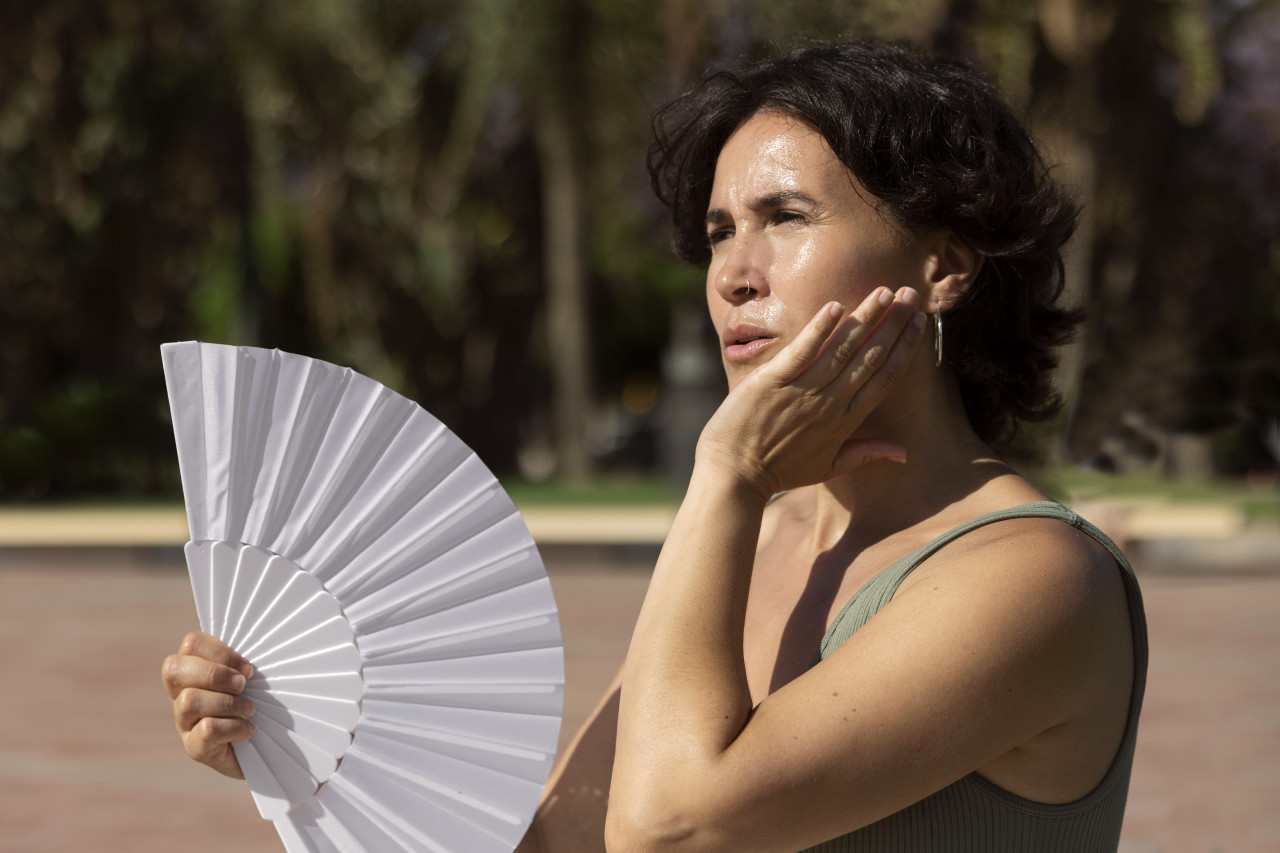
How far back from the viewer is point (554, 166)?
17609 mm

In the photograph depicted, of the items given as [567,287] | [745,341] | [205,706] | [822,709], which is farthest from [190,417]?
[567,287]

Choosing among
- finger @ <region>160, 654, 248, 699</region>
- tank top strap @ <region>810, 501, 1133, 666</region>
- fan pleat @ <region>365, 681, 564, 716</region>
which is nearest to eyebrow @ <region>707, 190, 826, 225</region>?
tank top strap @ <region>810, 501, 1133, 666</region>

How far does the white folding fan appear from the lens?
1537 mm

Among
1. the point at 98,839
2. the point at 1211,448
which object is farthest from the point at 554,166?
the point at 98,839

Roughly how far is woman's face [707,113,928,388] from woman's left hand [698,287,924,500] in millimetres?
58

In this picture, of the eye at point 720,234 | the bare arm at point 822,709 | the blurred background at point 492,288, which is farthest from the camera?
the blurred background at point 492,288

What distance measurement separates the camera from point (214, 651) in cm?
158

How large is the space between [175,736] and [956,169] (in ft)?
19.3

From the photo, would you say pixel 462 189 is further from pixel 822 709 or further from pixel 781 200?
pixel 822 709

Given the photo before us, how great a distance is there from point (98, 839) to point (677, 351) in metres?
11.7

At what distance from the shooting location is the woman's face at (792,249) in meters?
1.59

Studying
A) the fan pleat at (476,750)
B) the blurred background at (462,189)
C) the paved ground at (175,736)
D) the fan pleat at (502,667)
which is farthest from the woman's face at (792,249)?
the blurred background at (462,189)

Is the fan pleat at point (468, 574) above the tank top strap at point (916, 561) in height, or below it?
above

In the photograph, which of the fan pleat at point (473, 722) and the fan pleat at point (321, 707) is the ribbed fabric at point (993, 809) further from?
the fan pleat at point (321, 707)
